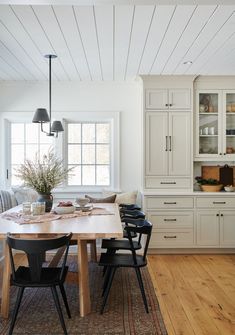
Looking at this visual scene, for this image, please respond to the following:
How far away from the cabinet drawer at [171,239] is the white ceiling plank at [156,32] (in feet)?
7.55

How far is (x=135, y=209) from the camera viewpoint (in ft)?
14.4

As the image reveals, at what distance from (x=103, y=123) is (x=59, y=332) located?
3.46 m

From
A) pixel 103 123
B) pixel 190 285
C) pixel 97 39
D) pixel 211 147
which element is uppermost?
pixel 97 39

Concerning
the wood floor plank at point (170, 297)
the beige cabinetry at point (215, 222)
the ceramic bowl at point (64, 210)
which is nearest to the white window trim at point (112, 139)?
the beige cabinetry at point (215, 222)

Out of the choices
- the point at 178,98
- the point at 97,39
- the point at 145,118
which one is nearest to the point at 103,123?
the point at 145,118

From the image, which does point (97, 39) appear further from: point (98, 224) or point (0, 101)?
point (0, 101)

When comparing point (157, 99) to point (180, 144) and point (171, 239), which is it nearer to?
point (180, 144)

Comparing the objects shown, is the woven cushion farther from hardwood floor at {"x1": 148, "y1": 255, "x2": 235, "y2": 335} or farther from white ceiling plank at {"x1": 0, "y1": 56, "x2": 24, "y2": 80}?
hardwood floor at {"x1": 148, "y1": 255, "x2": 235, "y2": 335}

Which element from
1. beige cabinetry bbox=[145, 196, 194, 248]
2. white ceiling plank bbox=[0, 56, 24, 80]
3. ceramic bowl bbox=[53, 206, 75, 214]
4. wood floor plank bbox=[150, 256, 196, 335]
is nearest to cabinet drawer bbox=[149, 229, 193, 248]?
beige cabinetry bbox=[145, 196, 194, 248]

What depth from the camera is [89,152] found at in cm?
550

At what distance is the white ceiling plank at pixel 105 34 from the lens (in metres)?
2.82

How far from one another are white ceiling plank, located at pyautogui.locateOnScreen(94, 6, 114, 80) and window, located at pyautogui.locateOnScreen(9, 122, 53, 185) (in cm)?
153

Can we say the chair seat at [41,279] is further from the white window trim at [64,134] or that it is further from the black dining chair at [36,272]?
the white window trim at [64,134]

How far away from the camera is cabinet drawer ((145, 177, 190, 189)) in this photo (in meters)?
5.08
